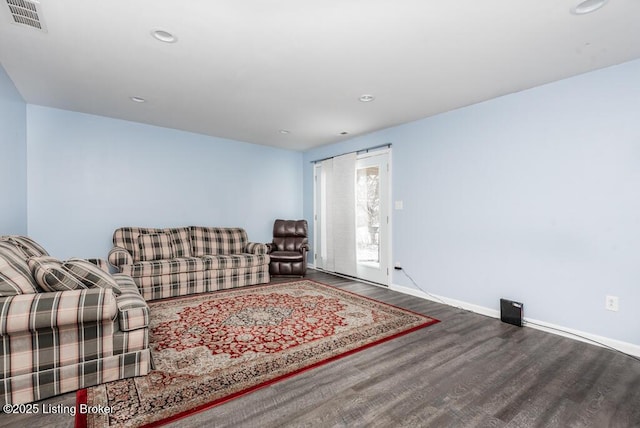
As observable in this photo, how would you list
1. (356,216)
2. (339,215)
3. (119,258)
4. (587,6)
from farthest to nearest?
1. (339,215)
2. (356,216)
3. (119,258)
4. (587,6)

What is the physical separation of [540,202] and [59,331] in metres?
4.16

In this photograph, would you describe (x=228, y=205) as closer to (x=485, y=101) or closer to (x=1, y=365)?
(x=1, y=365)

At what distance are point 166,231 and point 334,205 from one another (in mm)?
2905

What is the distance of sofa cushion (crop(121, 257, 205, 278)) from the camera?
3957mm

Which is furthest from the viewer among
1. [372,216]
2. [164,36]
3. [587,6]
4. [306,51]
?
[372,216]

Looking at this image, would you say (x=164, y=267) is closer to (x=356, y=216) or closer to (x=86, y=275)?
(x=86, y=275)

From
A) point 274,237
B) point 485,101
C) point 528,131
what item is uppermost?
A: point 485,101

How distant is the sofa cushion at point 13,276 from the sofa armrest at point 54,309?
7 cm

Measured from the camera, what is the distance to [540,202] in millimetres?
3084

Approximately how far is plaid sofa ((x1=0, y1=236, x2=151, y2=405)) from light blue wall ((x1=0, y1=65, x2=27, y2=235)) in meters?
1.43

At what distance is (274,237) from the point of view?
6.03 metres

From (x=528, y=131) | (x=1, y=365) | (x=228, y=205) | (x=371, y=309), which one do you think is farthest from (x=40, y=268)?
(x=528, y=131)

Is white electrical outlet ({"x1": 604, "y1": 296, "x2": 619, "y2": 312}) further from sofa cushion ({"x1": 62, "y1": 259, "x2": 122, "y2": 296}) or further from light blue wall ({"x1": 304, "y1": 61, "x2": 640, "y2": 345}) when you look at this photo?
sofa cushion ({"x1": 62, "y1": 259, "x2": 122, "y2": 296})

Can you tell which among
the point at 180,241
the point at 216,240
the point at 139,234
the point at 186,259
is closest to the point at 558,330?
the point at 186,259
